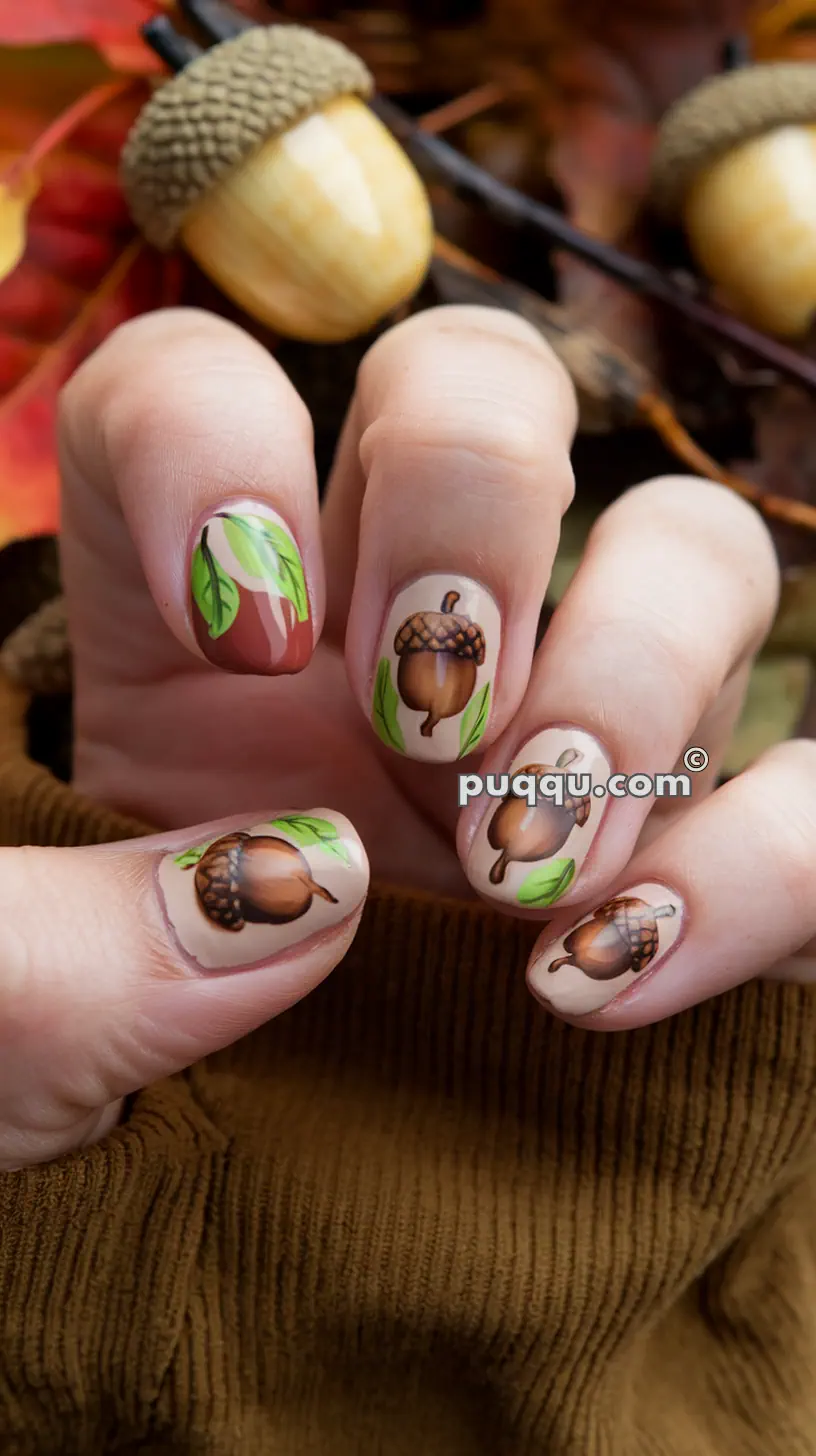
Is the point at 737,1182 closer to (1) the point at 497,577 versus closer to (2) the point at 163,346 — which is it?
(1) the point at 497,577

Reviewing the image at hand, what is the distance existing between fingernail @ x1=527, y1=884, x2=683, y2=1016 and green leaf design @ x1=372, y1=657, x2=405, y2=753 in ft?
0.28

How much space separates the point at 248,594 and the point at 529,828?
115mm

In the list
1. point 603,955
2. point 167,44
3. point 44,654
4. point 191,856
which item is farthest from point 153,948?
point 167,44

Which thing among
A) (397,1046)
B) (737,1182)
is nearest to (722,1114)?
(737,1182)

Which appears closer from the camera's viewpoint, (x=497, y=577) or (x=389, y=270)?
(x=497, y=577)

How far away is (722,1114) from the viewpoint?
1.34 feet

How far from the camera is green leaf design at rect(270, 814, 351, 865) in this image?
0.33 meters

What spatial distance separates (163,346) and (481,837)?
0.22m

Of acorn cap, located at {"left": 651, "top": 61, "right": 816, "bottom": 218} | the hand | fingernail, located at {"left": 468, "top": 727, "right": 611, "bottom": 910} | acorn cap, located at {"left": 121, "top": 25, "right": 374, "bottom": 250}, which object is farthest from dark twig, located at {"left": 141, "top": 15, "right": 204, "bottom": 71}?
fingernail, located at {"left": 468, "top": 727, "right": 611, "bottom": 910}

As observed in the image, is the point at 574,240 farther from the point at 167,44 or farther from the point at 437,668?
the point at 437,668

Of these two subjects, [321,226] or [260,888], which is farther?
[321,226]

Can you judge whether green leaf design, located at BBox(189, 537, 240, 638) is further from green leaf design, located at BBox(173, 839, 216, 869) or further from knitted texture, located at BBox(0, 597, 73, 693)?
knitted texture, located at BBox(0, 597, 73, 693)

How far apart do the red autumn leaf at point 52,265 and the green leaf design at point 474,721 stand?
0.95ft

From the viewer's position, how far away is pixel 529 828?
349 millimetres
